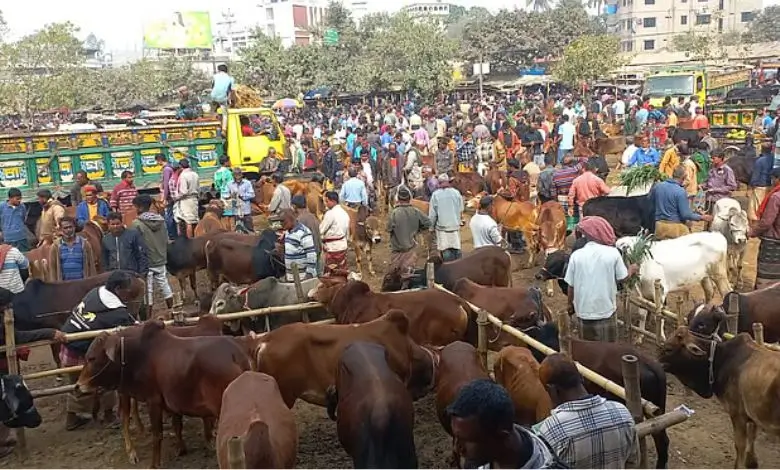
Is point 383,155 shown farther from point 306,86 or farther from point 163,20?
point 163,20

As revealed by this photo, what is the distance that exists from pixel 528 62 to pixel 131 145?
4269 centimetres

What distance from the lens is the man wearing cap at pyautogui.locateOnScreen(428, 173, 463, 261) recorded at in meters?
10.5

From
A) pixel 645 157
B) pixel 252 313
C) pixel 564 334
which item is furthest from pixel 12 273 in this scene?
pixel 645 157

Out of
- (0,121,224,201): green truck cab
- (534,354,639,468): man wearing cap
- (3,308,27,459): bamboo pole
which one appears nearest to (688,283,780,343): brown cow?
(534,354,639,468): man wearing cap

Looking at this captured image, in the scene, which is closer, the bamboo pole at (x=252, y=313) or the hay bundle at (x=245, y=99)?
the bamboo pole at (x=252, y=313)

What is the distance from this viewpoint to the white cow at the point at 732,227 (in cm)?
1087

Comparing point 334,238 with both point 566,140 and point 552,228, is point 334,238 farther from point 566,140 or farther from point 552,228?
point 566,140

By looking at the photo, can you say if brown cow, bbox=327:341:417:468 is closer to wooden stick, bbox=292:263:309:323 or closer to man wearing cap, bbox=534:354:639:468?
man wearing cap, bbox=534:354:639:468

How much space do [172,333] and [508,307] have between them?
11.0 ft

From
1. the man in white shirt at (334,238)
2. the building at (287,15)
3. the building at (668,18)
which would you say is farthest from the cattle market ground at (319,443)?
the building at (287,15)

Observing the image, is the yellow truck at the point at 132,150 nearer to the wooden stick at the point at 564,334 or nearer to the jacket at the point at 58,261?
the jacket at the point at 58,261

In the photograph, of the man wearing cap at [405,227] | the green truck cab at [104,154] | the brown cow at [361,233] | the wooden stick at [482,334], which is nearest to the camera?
the wooden stick at [482,334]

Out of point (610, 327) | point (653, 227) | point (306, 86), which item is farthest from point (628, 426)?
point (306, 86)

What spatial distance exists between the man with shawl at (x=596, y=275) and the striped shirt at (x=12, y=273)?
6.11 meters
